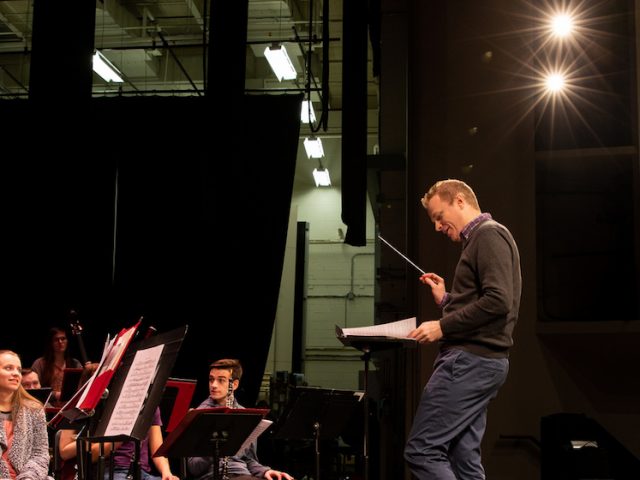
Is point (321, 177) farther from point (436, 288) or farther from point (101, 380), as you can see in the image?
point (101, 380)

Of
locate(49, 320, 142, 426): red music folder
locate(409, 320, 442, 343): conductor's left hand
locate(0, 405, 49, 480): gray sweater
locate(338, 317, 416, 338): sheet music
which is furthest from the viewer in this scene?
locate(0, 405, 49, 480): gray sweater

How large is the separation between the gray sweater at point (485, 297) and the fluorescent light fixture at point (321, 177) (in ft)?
37.0

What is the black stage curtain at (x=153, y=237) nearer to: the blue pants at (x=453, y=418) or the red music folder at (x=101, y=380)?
the blue pants at (x=453, y=418)

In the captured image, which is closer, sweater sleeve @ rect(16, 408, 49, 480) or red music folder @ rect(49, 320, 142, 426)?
red music folder @ rect(49, 320, 142, 426)

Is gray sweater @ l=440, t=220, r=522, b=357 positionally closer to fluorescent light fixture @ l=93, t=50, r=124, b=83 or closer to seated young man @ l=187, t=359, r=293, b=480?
seated young man @ l=187, t=359, r=293, b=480

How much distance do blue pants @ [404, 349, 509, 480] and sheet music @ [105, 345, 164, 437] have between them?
997 mm

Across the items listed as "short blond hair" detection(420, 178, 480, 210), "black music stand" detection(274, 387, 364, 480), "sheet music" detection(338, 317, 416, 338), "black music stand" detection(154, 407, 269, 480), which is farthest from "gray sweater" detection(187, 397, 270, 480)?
"short blond hair" detection(420, 178, 480, 210)

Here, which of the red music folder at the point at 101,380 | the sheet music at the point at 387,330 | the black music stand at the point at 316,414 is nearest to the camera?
the red music folder at the point at 101,380

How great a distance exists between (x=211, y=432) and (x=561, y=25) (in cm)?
292

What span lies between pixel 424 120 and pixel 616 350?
1.73m

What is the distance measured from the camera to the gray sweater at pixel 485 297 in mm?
2873

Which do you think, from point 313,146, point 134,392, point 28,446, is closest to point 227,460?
point 28,446

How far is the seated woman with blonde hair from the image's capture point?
387cm

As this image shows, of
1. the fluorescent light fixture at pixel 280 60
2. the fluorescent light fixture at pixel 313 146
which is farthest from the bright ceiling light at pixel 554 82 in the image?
the fluorescent light fixture at pixel 313 146
